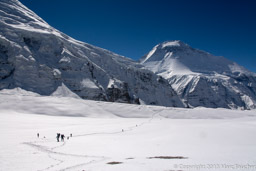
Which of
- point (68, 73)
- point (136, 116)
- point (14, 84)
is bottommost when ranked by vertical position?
point (136, 116)

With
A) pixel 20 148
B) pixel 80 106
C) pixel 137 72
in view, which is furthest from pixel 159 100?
pixel 20 148

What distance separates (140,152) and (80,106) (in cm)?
5509

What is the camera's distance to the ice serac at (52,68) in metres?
97.6

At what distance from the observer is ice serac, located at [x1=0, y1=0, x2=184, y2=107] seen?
97625mm

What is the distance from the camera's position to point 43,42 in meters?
116

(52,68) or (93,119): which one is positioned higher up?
(52,68)

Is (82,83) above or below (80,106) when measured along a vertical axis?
above

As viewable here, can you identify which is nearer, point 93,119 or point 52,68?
point 93,119

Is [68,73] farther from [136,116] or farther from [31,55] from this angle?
[136,116]

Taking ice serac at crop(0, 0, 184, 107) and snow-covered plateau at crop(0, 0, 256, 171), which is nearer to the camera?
snow-covered plateau at crop(0, 0, 256, 171)

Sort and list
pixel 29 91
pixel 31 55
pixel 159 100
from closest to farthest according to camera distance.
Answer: pixel 29 91 → pixel 31 55 → pixel 159 100

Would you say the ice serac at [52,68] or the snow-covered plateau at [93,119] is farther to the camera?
the ice serac at [52,68]

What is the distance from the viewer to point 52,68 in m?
107

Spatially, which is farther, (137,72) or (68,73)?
(137,72)
